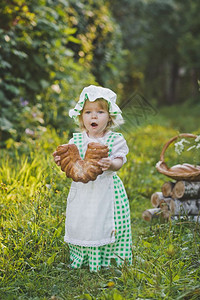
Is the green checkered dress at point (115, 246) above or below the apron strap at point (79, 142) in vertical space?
below

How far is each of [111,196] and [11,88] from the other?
3.03 meters

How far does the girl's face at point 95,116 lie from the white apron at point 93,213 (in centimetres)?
33

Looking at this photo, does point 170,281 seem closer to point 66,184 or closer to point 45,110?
point 66,184

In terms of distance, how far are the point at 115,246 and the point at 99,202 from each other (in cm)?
38

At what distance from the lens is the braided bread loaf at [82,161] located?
2404mm

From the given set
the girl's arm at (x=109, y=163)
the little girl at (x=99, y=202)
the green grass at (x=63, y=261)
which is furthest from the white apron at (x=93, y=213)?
the green grass at (x=63, y=261)

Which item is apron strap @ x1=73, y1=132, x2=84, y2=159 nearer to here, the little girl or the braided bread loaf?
Result: the little girl

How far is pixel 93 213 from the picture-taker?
2.50 m

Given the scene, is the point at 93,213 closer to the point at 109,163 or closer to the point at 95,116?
the point at 109,163

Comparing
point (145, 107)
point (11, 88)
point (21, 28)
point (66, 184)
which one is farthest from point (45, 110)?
point (66, 184)

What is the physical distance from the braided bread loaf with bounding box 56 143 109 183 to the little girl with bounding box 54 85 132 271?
72 millimetres

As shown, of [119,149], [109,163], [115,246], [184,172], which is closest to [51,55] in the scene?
[184,172]

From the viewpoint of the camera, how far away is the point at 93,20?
8.04 m

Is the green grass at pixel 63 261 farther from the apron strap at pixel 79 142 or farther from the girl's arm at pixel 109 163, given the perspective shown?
the girl's arm at pixel 109 163
